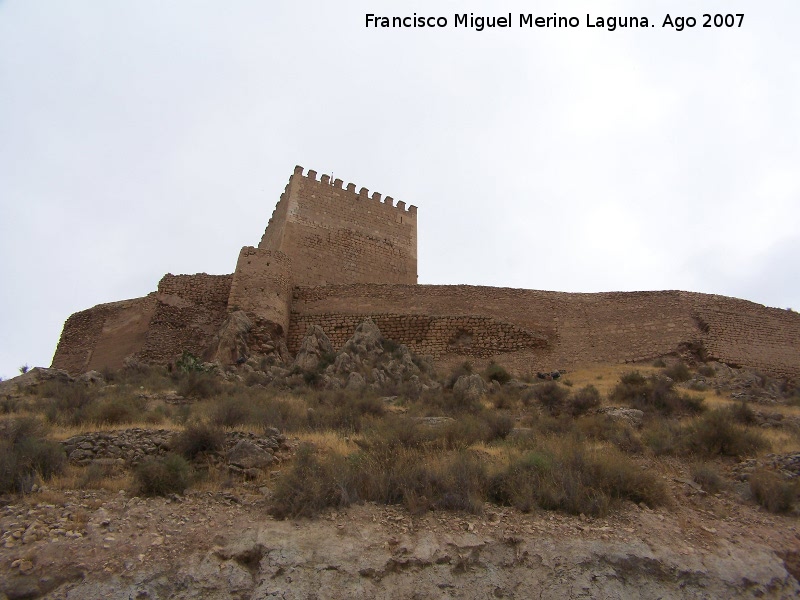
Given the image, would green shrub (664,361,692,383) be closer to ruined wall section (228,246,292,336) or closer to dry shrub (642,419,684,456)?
dry shrub (642,419,684,456)

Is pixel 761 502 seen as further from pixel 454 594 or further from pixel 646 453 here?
pixel 454 594

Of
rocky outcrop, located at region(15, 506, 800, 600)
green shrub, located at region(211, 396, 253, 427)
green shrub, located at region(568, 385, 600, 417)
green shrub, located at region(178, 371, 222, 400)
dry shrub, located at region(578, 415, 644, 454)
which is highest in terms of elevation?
green shrub, located at region(178, 371, 222, 400)

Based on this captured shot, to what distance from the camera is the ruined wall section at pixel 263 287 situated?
17.0 metres

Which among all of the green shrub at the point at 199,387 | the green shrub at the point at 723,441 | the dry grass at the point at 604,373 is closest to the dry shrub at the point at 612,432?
the green shrub at the point at 723,441

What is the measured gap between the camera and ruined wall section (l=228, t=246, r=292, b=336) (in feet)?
55.7

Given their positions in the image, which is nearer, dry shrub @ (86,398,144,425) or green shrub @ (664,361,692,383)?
dry shrub @ (86,398,144,425)

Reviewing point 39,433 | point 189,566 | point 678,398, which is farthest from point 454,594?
point 678,398

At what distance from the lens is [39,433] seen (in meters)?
8.02

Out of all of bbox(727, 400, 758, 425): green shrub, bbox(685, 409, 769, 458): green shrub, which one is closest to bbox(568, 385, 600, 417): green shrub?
bbox(727, 400, 758, 425): green shrub

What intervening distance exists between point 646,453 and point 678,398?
12.3 ft

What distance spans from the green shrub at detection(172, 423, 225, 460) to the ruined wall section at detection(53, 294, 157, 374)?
36.7ft

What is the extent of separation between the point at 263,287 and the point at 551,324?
8073 millimetres

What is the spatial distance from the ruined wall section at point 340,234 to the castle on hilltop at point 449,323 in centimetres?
213

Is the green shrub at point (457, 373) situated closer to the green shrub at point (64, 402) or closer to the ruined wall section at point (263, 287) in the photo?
the ruined wall section at point (263, 287)
